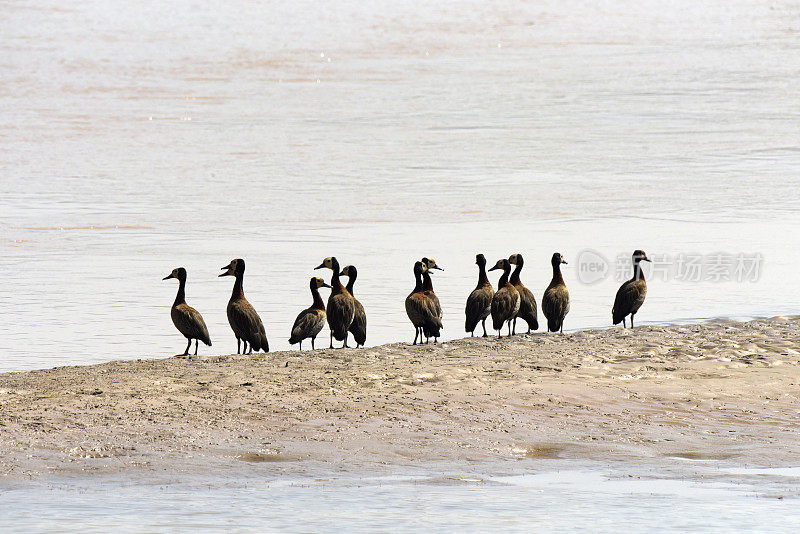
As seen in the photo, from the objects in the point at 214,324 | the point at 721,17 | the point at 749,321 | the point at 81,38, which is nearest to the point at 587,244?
the point at 749,321

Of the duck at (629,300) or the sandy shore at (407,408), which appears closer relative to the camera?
the sandy shore at (407,408)

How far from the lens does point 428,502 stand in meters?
6.92

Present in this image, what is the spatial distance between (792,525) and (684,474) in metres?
1.07

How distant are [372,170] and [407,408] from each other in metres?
15.1

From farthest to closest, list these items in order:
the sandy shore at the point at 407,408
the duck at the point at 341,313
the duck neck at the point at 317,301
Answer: the duck neck at the point at 317,301 → the duck at the point at 341,313 → the sandy shore at the point at 407,408

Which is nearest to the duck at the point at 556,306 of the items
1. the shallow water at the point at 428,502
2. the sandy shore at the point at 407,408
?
the sandy shore at the point at 407,408

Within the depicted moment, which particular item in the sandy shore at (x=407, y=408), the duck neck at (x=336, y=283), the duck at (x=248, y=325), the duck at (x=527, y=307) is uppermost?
the duck neck at (x=336, y=283)

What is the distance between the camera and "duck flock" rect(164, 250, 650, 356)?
10.9 metres

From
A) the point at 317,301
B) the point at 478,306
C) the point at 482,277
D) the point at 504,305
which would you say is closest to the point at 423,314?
the point at 478,306

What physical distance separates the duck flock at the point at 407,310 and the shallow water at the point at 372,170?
2.15ft

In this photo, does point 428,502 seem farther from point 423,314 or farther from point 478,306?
point 478,306

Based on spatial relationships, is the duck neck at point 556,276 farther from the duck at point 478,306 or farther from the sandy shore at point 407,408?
the sandy shore at point 407,408

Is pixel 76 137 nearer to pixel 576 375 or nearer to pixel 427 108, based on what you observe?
pixel 427 108

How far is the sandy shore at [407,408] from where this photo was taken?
785 cm
